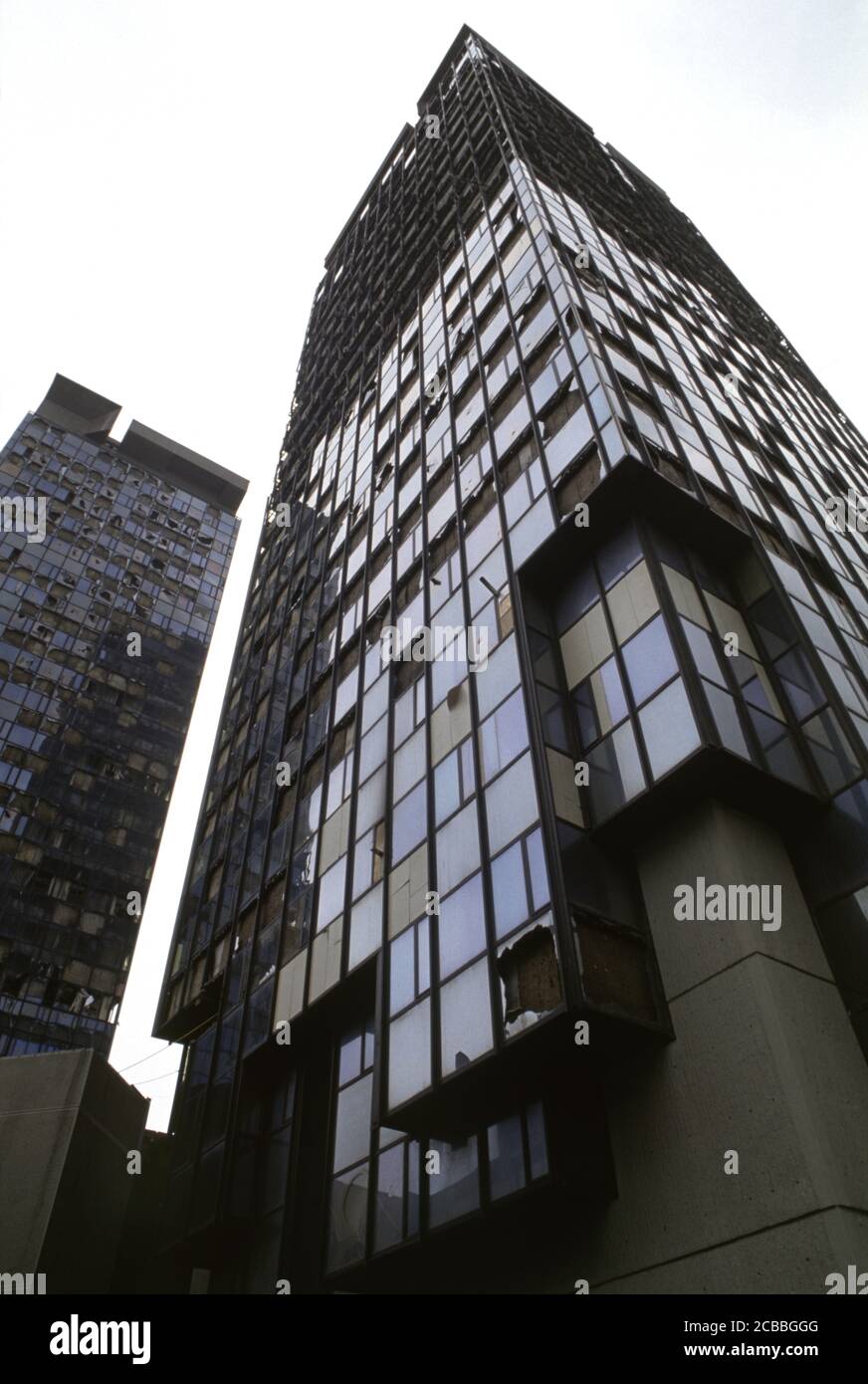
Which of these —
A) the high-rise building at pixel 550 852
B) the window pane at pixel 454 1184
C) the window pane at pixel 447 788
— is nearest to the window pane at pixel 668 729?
the high-rise building at pixel 550 852

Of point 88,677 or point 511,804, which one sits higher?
point 88,677

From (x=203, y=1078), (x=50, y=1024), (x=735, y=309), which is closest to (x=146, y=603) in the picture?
(x=50, y=1024)

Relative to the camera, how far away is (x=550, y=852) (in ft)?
46.2

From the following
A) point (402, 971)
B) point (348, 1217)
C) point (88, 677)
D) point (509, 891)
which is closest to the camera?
point (509, 891)

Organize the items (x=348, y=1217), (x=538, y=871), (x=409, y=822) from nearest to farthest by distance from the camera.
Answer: (x=538, y=871) < (x=348, y=1217) < (x=409, y=822)

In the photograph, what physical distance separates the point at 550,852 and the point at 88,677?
5810cm

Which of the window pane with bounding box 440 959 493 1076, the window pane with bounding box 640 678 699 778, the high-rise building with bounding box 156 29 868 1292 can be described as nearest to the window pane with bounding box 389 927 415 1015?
the high-rise building with bounding box 156 29 868 1292

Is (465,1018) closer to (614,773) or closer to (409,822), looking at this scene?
(614,773)

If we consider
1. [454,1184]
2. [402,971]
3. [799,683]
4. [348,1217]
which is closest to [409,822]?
[402,971]

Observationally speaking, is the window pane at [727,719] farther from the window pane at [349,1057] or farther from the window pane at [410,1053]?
the window pane at [349,1057]

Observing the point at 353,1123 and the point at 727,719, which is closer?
the point at 727,719

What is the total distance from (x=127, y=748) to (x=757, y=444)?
170 ft

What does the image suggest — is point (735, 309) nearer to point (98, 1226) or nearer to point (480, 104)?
point (480, 104)
